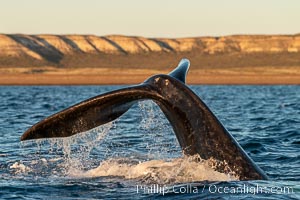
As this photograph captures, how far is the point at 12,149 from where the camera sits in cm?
1402

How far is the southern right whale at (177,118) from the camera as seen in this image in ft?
29.5

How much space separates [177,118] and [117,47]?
5651 inches

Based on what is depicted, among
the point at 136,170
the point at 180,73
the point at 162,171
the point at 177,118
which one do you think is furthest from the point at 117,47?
the point at 177,118

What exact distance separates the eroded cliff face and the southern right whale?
404 feet

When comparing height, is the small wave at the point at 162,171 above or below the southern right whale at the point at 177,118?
below

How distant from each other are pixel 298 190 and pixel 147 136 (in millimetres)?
7428

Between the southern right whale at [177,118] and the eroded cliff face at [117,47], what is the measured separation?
123m

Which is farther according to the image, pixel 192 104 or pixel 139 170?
pixel 139 170

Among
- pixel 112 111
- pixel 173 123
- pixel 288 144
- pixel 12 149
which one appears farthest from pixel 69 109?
pixel 288 144

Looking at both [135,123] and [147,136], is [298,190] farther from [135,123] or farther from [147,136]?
[135,123]

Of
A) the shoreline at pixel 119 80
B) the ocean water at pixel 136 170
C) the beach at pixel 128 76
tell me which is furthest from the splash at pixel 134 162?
the beach at pixel 128 76

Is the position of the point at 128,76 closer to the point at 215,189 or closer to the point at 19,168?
the point at 19,168

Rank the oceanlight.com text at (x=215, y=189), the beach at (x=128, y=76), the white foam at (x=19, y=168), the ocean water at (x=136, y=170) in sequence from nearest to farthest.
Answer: the oceanlight.com text at (x=215, y=189) < the ocean water at (x=136, y=170) < the white foam at (x=19, y=168) < the beach at (x=128, y=76)

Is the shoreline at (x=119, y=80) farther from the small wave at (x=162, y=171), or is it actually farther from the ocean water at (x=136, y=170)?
the small wave at (x=162, y=171)
